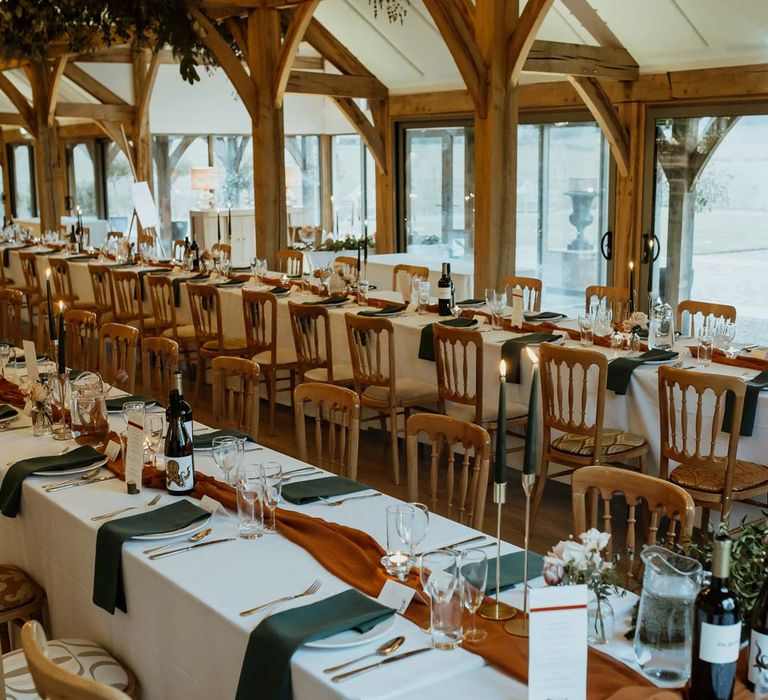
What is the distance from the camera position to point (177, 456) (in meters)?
3.29

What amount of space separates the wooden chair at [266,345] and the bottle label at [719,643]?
5181 mm

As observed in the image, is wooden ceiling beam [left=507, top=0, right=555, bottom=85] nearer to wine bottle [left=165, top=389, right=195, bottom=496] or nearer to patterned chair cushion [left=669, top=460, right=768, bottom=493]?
patterned chair cushion [left=669, top=460, right=768, bottom=493]

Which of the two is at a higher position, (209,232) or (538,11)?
(538,11)

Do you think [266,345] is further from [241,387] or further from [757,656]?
[757,656]

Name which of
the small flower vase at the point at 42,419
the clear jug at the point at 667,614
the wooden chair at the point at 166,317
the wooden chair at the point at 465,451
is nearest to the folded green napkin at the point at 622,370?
the wooden chair at the point at 465,451

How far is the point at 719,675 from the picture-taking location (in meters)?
1.86

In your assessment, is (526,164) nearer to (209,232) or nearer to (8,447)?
(209,232)

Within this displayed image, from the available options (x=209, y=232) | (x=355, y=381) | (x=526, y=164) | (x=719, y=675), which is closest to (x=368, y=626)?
(x=719, y=675)

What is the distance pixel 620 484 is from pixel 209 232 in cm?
1248

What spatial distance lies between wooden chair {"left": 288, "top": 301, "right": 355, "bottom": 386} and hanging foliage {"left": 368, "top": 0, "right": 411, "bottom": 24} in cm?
512

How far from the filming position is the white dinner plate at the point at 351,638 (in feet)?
7.32

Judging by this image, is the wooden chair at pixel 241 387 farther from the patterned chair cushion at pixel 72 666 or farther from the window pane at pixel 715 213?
the window pane at pixel 715 213

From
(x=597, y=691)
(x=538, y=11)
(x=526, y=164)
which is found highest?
(x=538, y=11)

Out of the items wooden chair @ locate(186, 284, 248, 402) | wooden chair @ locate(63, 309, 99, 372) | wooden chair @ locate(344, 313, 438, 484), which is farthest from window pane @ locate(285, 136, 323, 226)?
wooden chair @ locate(344, 313, 438, 484)
